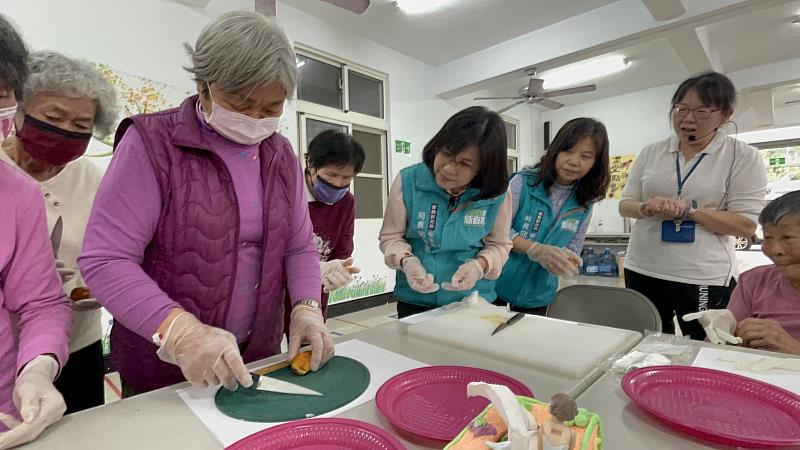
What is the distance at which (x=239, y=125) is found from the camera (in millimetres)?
838

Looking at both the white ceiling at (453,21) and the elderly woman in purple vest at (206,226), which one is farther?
the white ceiling at (453,21)

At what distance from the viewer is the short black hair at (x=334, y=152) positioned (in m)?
1.79

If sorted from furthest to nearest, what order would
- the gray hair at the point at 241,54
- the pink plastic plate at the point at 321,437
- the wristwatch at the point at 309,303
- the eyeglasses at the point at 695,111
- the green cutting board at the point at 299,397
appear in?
1. the eyeglasses at the point at 695,111
2. the wristwatch at the point at 309,303
3. the gray hair at the point at 241,54
4. the green cutting board at the point at 299,397
5. the pink plastic plate at the point at 321,437

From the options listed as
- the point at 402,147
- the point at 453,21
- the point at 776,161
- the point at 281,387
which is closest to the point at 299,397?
the point at 281,387

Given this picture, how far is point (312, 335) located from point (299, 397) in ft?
0.53

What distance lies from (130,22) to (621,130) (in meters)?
6.96

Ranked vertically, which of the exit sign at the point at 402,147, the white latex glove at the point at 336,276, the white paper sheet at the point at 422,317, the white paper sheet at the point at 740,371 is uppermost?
the exit sign at the point at 402,147

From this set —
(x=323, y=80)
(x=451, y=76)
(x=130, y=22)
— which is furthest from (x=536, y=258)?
(x=451, y=76)

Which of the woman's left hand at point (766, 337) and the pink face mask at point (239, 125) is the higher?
the pink face mask at point (239, 125)

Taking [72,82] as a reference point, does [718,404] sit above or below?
below

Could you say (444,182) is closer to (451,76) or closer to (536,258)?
(536,258)

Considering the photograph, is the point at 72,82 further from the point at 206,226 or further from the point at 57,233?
the point at 206,226

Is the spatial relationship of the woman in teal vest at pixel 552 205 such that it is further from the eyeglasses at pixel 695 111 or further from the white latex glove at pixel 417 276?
the white latex glove at pixel 417 276

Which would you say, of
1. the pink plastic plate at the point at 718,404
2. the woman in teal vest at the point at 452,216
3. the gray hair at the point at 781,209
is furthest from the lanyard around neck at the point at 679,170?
the pink plastic plate at the point at 718,404
